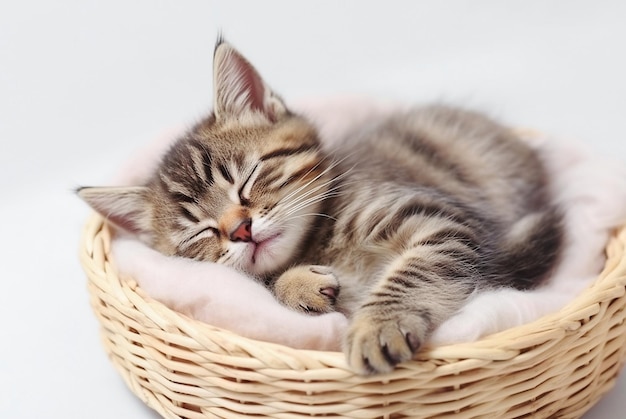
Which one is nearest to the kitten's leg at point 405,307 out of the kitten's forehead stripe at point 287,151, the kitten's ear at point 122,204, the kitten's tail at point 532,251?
the kitten's tail at point 532,251

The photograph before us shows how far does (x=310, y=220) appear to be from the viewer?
1.82 m

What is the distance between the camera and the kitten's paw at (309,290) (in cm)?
164

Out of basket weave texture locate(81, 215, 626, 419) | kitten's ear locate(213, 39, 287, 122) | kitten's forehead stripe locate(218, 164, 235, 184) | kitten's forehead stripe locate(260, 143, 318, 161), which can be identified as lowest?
basket weave texture locate(81, 215, 626, 419)

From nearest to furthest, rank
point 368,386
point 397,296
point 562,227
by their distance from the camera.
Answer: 1. point 368,386
2. point 397,296
3. point 562,227

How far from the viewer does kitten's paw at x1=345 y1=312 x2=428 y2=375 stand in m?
1.32

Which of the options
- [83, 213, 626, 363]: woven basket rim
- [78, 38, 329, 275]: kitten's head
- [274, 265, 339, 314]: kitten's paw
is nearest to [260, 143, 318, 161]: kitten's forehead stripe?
[78, 38, 329, 275]: kitten's head

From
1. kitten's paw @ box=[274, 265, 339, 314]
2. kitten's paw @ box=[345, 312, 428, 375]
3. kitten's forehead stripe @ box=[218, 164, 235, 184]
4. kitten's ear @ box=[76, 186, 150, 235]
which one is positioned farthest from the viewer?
kitten's ear @ box=[76, 186, 150, 235]

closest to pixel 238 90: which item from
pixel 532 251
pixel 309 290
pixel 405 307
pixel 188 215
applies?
pixel 188 215

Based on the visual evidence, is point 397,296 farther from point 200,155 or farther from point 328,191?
point 200,155

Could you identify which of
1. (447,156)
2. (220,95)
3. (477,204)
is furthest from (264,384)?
Answer: (447,156)

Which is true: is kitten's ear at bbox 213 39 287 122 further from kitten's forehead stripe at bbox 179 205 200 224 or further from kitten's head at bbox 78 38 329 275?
kitten's forehead stripe at bbox 179 205 200 224

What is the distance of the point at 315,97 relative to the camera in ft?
8.59

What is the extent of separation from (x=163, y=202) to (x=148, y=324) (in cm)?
38

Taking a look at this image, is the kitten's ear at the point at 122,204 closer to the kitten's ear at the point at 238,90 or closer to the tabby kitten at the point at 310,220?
the tabby kitten at the point at 310,220
